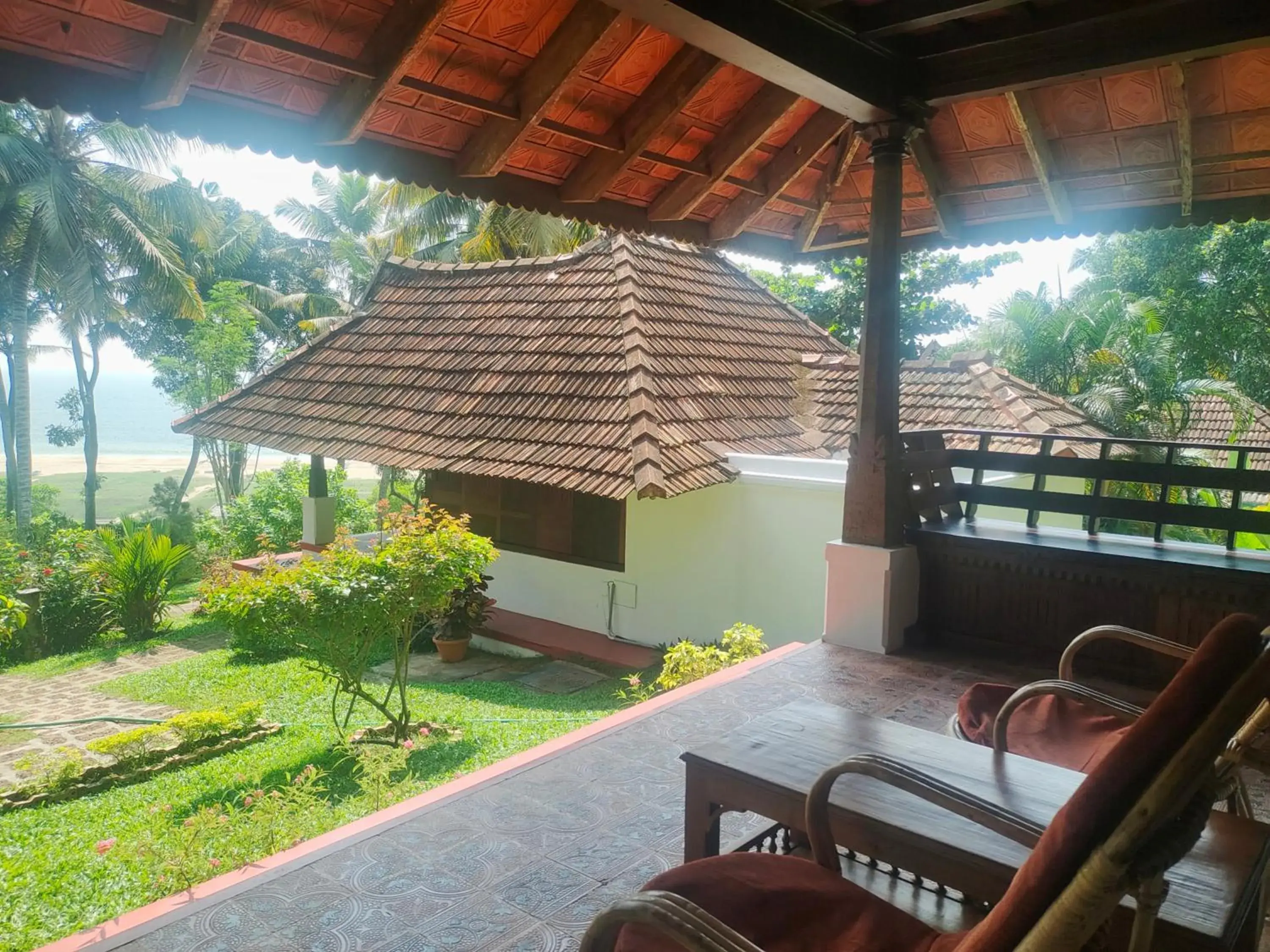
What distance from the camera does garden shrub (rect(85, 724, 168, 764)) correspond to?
274 inches

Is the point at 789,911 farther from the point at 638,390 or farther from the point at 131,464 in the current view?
the point at 131,464

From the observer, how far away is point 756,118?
4.64 meters

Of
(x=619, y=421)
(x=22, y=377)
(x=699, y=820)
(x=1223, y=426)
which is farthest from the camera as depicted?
(x=22, y=377)

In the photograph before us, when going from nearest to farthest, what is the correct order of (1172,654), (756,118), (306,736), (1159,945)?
(1159,945) < (1172,654) < (756,118) < (306,736)

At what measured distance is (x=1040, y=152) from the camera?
4.64 metres

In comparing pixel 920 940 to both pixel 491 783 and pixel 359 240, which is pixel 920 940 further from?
pixel 359 240

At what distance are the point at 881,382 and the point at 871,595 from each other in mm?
1164

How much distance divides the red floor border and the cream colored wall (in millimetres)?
3996

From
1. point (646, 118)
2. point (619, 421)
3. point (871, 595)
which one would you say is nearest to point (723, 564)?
point (619, 421)

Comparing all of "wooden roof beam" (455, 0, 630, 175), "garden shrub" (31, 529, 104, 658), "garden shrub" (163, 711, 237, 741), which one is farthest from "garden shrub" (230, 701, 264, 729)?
"garden shrub" (31, 529, 104, 658)

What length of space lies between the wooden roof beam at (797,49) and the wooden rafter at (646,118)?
0.52m

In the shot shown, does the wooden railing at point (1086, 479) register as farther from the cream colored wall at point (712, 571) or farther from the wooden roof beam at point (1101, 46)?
the cream colored wall at point (712, 571)

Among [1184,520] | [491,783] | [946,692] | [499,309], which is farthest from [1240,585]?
[499,309]

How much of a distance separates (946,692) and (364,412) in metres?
8.22
